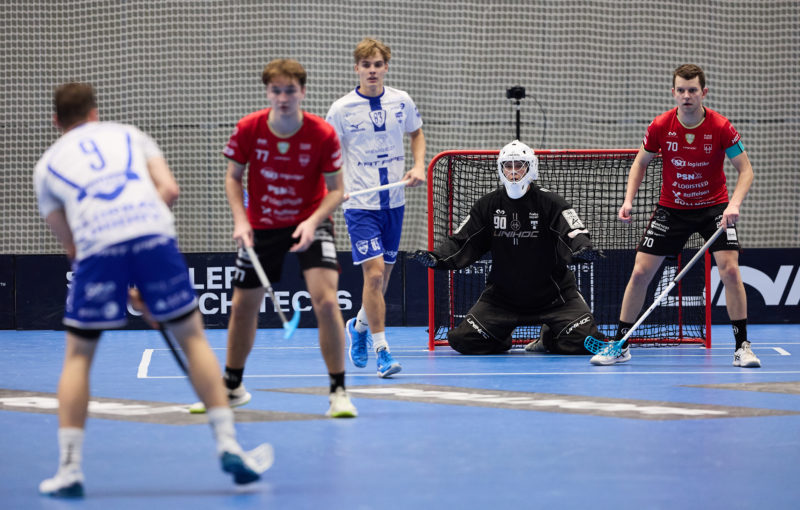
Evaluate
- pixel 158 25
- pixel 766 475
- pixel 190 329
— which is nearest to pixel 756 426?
pixel 766 475

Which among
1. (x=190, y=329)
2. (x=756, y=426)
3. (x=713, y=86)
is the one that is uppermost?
(x=713, y=86)

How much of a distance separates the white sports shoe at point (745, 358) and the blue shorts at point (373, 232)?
89.2 inches

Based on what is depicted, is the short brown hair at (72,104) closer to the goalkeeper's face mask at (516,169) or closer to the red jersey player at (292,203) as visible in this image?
the red jersey player at (292,203)

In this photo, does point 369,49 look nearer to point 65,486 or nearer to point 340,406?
point 340,406

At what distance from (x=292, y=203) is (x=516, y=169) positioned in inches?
132

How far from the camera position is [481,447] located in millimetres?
3857

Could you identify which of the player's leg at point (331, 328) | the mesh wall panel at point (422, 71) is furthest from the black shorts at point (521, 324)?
the mesh wall panel at point (422, 71)

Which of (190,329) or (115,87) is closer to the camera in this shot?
(190,329)

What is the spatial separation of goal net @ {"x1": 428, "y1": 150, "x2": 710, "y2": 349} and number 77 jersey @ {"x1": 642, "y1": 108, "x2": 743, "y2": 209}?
146 cm

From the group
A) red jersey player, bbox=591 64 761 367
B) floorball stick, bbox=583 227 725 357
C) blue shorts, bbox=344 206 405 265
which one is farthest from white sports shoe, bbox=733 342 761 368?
blue shorts, bbox=344 206 405 265

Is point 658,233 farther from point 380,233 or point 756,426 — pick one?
point 756,426

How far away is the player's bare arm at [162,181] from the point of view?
334 cm

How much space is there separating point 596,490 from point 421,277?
7.48 meters

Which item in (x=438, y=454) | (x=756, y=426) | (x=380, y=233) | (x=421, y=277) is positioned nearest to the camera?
(x=438, y=454)
